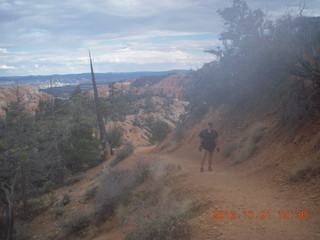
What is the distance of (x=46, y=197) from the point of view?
14742 millimetres

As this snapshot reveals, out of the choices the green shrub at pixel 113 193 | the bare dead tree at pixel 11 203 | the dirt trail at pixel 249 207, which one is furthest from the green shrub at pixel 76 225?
the dirt trail at pixel 249 207

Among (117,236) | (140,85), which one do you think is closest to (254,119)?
(117,236)

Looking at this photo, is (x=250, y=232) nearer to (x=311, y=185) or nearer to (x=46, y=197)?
(x=311, y=185)

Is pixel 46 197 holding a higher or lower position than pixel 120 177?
lower

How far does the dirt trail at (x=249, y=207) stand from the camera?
4.36 m

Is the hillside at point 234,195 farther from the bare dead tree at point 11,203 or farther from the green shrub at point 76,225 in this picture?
the bare dead tree at point 11,203

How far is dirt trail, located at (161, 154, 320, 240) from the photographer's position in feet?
14.3

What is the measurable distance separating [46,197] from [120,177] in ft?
21.2

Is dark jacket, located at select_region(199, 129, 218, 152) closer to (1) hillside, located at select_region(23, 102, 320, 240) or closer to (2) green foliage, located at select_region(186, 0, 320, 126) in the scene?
(1) hillside, located at select_region(23, 102, 320, 240)

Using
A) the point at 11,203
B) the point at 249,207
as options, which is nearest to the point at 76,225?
the point at 11,203
